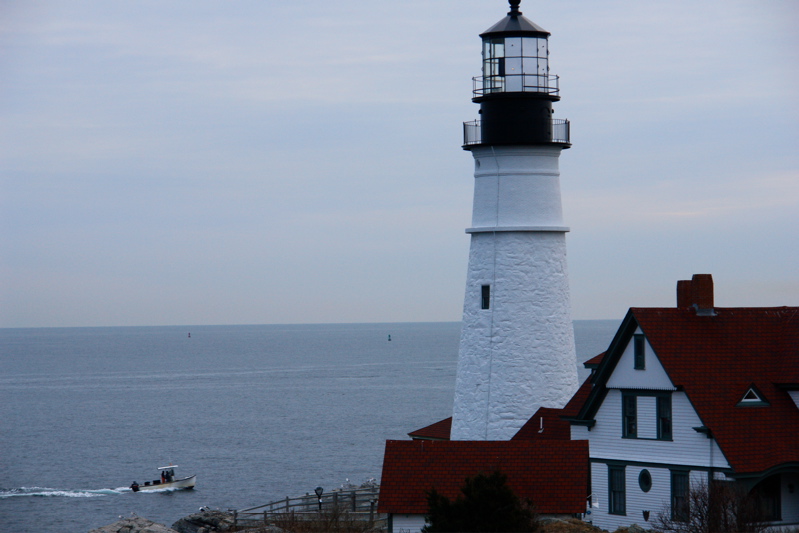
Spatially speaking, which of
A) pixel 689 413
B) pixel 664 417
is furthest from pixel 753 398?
pixel 664 417

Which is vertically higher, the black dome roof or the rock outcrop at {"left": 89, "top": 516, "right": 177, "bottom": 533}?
the black dome roof

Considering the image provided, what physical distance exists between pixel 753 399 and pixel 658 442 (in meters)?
2.61

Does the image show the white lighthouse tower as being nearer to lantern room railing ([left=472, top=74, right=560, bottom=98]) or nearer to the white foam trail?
lantern room railing ([left=472, top=74, right=560, bottom=98])

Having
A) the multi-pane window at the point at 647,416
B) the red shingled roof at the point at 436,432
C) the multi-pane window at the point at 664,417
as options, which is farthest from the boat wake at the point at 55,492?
the multi-pane window at the point at 664,417

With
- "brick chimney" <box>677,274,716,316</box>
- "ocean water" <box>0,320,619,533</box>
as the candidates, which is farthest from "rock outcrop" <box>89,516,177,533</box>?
"brick chimney" <box>677,274,716,316</box>

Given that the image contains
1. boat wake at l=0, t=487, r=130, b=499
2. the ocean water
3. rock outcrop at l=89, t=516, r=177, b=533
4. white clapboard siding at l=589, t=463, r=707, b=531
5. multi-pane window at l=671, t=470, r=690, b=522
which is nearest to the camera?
multi-pane window at l=671, t=470, r=690, b=522

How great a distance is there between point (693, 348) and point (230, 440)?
5523 centimetres

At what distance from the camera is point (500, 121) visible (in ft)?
98.9

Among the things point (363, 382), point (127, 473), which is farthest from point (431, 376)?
point (127, 473)

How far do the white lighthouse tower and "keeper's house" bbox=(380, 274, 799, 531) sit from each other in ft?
9.41

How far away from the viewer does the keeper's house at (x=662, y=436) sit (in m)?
24.6

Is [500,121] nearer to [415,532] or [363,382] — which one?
[415,532]

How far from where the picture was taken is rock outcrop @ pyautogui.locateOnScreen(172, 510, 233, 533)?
38.0 meters

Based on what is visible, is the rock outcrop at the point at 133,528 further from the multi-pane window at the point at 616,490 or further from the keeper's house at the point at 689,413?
the multi-pane window at the point at 616,490
